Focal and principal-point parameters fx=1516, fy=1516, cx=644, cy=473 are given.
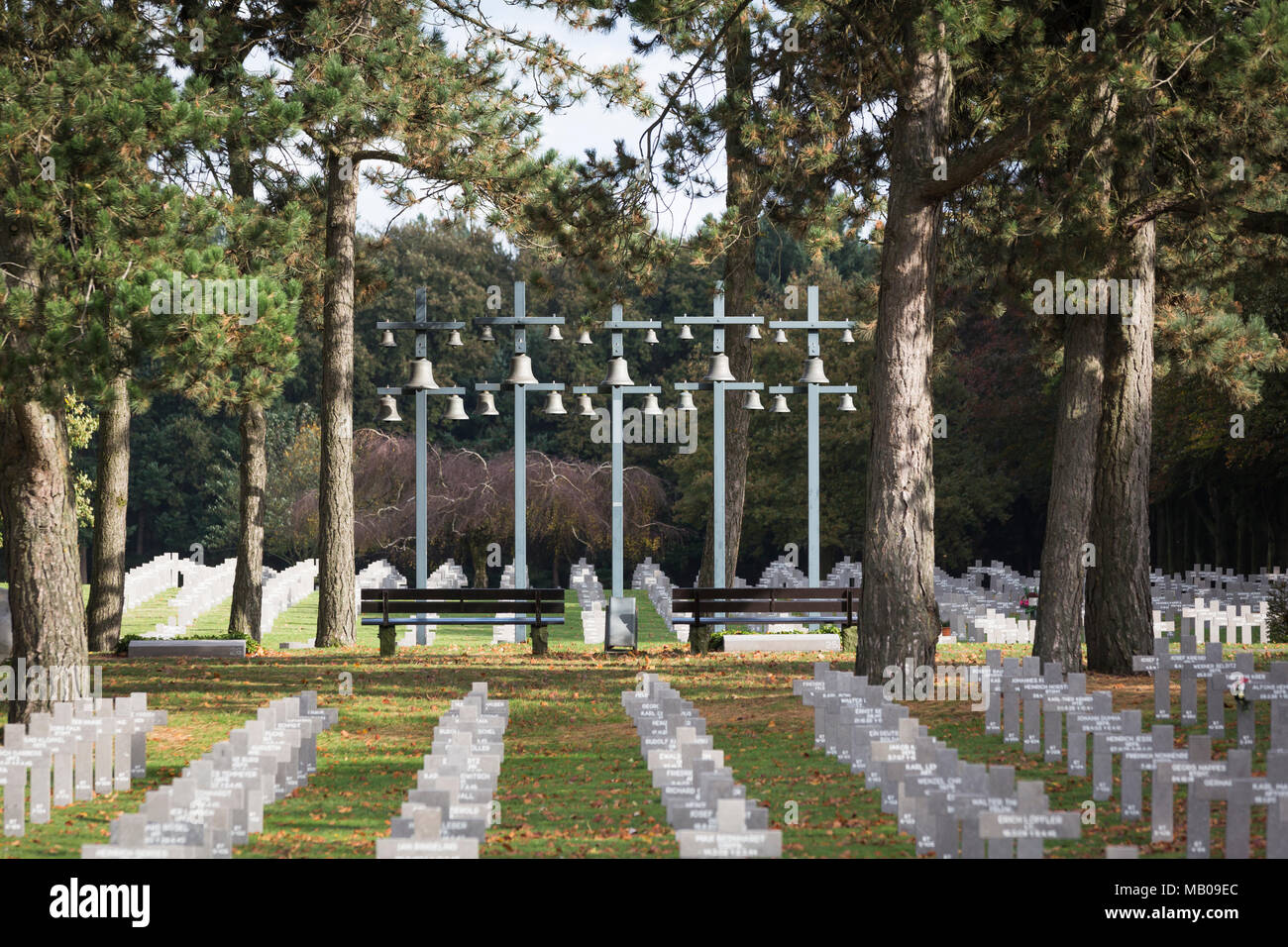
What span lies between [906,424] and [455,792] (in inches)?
309

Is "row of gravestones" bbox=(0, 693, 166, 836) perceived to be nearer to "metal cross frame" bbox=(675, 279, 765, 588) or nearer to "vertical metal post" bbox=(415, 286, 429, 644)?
"vertical metal post" bbox=(415, 286, 429, 644)

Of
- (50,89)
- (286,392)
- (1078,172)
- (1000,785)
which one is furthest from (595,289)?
(286,392)

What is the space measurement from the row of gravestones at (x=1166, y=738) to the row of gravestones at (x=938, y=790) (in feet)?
2.33

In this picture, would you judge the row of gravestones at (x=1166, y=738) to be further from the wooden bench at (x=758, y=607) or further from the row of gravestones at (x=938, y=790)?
the wooden bench at (x=758, y=607)

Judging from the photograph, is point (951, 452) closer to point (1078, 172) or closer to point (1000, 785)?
point (1078, 172)

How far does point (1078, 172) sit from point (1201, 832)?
371 inches

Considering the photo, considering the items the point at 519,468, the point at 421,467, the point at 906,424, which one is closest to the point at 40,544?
the point at 906,424

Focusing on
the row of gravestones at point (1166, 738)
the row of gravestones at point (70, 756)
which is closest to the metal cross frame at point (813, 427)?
the row of gravestones at point (1166, 738)

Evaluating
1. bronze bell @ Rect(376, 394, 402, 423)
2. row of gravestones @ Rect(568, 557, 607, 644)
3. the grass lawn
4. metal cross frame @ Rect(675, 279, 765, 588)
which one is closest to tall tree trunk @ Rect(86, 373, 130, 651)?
the grass lawn

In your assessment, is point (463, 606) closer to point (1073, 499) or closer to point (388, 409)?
point (388, 409)

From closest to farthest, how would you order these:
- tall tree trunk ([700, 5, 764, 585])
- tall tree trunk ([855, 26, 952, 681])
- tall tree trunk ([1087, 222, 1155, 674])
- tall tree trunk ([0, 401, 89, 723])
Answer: tall tree trunk ([0, 401, 89, 723])
tall tree trunk ([855, 26, 952, 681])
tall tree trunk ([1087, 222, 1155, 674])
tall tree trunk ([700, 5, 764, 585])

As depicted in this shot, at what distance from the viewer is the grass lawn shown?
8.66m

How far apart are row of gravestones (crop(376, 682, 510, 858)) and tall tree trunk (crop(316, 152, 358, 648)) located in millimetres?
9487

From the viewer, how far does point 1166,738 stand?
9266 millimetres
